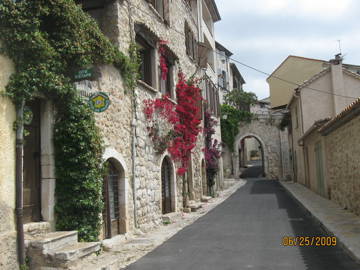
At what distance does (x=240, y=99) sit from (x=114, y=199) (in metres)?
26.2

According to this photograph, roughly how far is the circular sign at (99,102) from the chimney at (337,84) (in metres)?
16.3

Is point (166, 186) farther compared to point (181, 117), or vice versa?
point (181, 117)

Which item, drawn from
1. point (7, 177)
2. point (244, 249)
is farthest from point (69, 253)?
point (244, 249)

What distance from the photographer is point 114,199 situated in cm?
848

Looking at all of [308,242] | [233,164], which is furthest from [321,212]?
[233,164]

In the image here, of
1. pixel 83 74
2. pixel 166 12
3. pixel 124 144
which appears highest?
pixel 166 12

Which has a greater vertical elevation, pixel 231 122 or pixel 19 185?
pixel 231 122

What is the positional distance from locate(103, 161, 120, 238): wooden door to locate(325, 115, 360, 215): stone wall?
20.3 ft

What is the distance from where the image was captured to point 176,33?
14242 millimetres

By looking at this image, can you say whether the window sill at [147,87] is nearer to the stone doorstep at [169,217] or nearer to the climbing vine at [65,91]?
the climbing vine at [65,91]

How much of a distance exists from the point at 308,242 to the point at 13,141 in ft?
18.1

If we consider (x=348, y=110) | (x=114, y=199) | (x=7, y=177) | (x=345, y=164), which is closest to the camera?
(x=7, y=177)

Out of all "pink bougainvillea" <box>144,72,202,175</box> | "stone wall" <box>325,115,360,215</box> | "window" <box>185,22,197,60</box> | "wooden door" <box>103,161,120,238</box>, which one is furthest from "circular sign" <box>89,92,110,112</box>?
"window" <box>185,22,197,60</box>

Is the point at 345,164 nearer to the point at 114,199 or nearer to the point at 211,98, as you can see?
the point at 114,199
